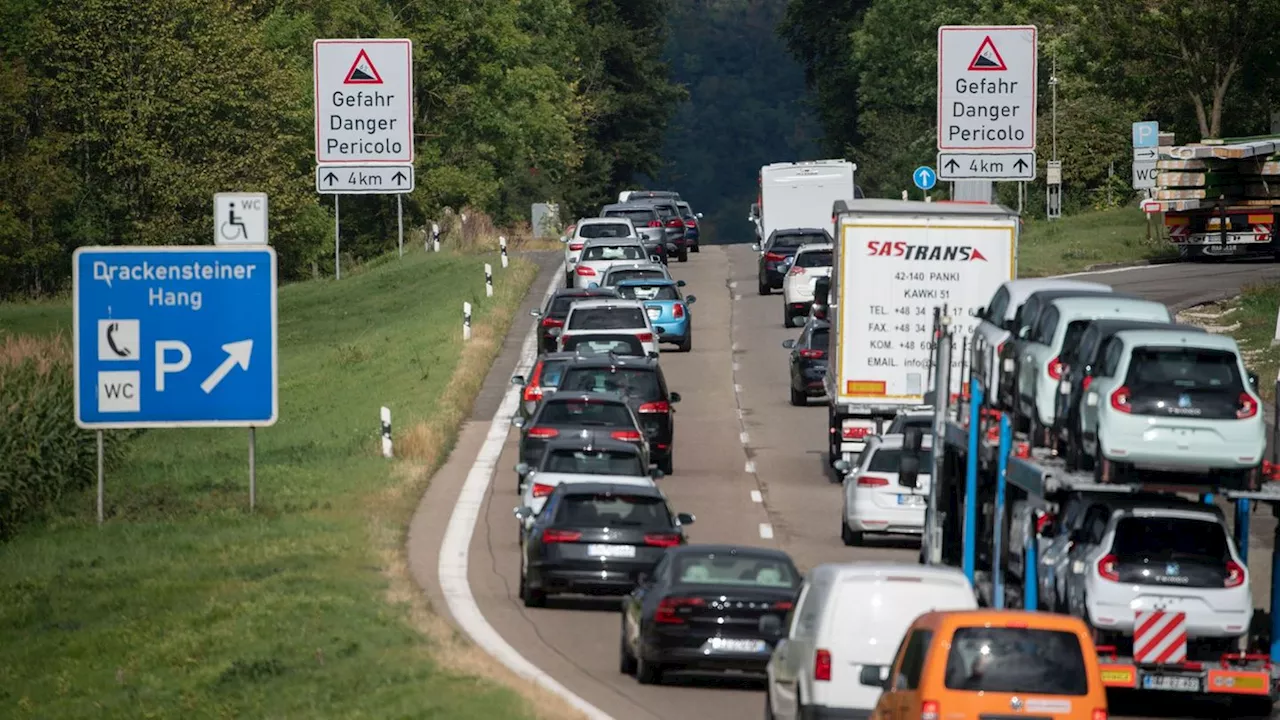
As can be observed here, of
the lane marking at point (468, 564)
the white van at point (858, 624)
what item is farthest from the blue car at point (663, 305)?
the white van at point (858, 624)

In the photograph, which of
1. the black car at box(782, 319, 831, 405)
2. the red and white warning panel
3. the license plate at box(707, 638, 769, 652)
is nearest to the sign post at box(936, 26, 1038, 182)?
the black car at box(782, 319, 831, 405)

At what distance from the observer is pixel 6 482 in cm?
3048

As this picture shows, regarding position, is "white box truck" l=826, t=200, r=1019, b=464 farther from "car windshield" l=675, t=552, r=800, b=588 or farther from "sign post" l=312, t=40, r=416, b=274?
"sign post" l=312, t=40, r=416, b=274

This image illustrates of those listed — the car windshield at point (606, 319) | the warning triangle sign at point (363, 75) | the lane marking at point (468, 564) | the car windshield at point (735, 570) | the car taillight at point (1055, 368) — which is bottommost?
the lane marking at point (468, 564)

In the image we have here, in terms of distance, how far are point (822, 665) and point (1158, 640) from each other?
3946 millimetres

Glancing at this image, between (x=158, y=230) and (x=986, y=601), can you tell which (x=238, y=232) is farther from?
(x=158, y=230)

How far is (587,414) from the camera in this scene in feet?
100

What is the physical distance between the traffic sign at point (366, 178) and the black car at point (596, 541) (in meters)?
24.0

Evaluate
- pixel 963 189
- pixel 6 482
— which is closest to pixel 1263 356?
pixel 963 189

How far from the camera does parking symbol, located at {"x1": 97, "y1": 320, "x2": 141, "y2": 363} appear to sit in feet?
90.6

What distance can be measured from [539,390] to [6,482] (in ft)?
26.4

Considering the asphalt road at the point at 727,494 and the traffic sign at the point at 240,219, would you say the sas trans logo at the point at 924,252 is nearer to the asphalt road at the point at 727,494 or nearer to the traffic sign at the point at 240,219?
the asphalt road at the point at 727,494

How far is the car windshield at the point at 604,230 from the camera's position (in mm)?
57375

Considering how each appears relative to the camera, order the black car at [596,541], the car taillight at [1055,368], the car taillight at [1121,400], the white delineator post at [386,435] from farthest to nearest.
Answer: the white delineator post at [386,435] → the black car at [596,541] → the car taillight at [1055,368] → the car taillight at [1121,400]
